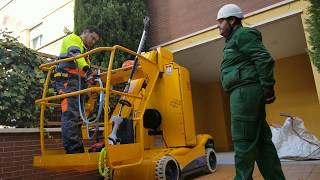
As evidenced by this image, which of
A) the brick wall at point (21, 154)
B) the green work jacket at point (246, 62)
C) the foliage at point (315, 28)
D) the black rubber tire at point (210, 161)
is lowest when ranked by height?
the black rubber tire at point (210, 161)

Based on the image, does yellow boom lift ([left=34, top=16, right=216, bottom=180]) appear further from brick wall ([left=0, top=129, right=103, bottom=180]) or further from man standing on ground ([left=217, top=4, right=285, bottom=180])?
man standing on ground ([left=217, top=4, right=285, bottom=180])

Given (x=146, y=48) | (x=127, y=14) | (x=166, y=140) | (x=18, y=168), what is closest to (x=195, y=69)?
(x=146, y=48)

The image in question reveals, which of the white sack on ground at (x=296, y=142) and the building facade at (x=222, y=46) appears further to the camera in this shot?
the building facade at (x=222, y=46)

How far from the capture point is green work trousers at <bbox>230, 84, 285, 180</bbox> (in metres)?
2.43

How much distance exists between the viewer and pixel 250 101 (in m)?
2.47

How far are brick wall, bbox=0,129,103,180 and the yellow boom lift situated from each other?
0.20m

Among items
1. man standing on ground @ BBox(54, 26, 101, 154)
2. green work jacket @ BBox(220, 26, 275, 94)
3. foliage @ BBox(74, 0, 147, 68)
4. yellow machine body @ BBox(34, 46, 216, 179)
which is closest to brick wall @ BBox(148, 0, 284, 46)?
foliage @ BBox(74, 0, 147, 68)

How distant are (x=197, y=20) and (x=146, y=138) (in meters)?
4.10

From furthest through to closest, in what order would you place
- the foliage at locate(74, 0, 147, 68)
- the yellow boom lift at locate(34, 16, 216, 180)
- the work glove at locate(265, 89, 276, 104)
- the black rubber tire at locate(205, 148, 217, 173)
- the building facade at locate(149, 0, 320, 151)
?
the foliage at locate(74, 0, 147, 68) < the building facade at locate(149, 0, 320, 151) < the black rubber tire at locate(205, 148, 217, 173) < the yellow boom lift at locate(34, 16, 216, 180) < the work glove at locate(265, 89, 276, 104)

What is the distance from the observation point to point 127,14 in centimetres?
796

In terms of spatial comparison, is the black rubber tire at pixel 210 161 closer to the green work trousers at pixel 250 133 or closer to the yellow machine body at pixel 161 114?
the yellow machine body at pixel 161 114

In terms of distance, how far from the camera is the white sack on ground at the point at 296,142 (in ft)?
18.7

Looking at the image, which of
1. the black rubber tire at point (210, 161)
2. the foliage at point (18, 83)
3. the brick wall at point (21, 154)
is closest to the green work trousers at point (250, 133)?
the black rubber tire at point (210, 161)

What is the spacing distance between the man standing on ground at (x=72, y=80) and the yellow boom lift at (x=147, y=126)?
0.15 meters
